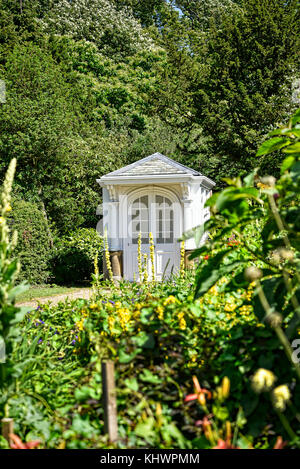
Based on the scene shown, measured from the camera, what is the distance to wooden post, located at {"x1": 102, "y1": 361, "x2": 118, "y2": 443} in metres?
1.79

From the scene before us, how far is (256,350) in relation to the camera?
6.61ft

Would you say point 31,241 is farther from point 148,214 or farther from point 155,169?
point 155,169

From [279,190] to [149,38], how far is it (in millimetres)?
30826

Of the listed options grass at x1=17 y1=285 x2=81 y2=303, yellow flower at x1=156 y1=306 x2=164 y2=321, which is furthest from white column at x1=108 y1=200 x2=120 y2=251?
yellow flower at x1=156 y1=306 x2=164 y2=321

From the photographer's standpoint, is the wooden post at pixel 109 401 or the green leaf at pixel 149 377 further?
the green leaf at pixel 149 377

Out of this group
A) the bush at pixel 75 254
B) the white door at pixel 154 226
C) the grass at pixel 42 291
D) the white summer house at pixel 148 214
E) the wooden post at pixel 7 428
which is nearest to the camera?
the wooden post at pixel 7 428

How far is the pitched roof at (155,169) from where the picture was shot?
11047mm

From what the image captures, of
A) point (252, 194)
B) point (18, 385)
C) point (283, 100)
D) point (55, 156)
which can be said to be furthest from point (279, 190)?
point (283, 100)

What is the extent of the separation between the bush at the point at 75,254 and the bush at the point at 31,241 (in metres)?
0.35

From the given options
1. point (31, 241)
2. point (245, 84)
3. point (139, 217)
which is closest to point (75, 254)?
point (31, 241)

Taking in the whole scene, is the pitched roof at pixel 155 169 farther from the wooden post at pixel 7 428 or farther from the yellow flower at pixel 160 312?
the wooden post at pixel 7 428

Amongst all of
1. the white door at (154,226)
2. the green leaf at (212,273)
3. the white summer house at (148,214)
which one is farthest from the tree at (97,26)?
the green leaf at (212,273)

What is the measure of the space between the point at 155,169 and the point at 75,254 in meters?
3.27

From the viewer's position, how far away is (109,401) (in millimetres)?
1805
